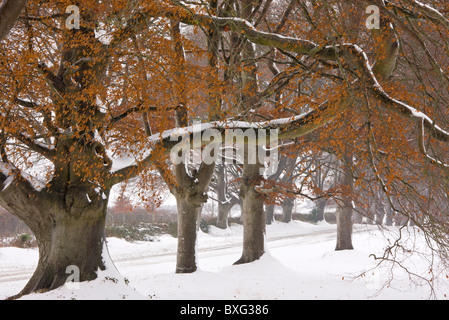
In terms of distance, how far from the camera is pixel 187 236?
11539 millimetres

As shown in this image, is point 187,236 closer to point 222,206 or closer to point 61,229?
point 61,229

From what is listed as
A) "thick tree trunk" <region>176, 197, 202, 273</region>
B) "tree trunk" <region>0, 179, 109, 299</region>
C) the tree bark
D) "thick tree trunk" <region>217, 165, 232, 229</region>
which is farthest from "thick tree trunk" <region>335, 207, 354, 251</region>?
the tree bark

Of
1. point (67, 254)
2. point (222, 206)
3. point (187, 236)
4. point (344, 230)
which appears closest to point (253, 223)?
point (187, 236)

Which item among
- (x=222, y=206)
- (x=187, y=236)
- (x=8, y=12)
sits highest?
(x=8, y=12)

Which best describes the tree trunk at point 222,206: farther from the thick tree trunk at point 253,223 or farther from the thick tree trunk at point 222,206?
the thick tree trunk at point 253,223

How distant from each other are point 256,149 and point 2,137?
7.61 meters

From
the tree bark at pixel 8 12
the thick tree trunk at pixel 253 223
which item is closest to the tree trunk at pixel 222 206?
the thick tree trunk at pixel 253 223

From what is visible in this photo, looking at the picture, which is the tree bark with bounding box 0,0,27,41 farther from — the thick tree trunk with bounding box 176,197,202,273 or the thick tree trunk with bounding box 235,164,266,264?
the thick tree trunk with bounding box 235,164,266,264

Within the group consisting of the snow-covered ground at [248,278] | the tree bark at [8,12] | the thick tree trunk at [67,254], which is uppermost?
the tree bark at [8,12]

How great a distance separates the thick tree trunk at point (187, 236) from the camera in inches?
451

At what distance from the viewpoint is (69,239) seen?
7922 mm

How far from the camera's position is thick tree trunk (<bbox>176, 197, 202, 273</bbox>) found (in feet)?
37.6
